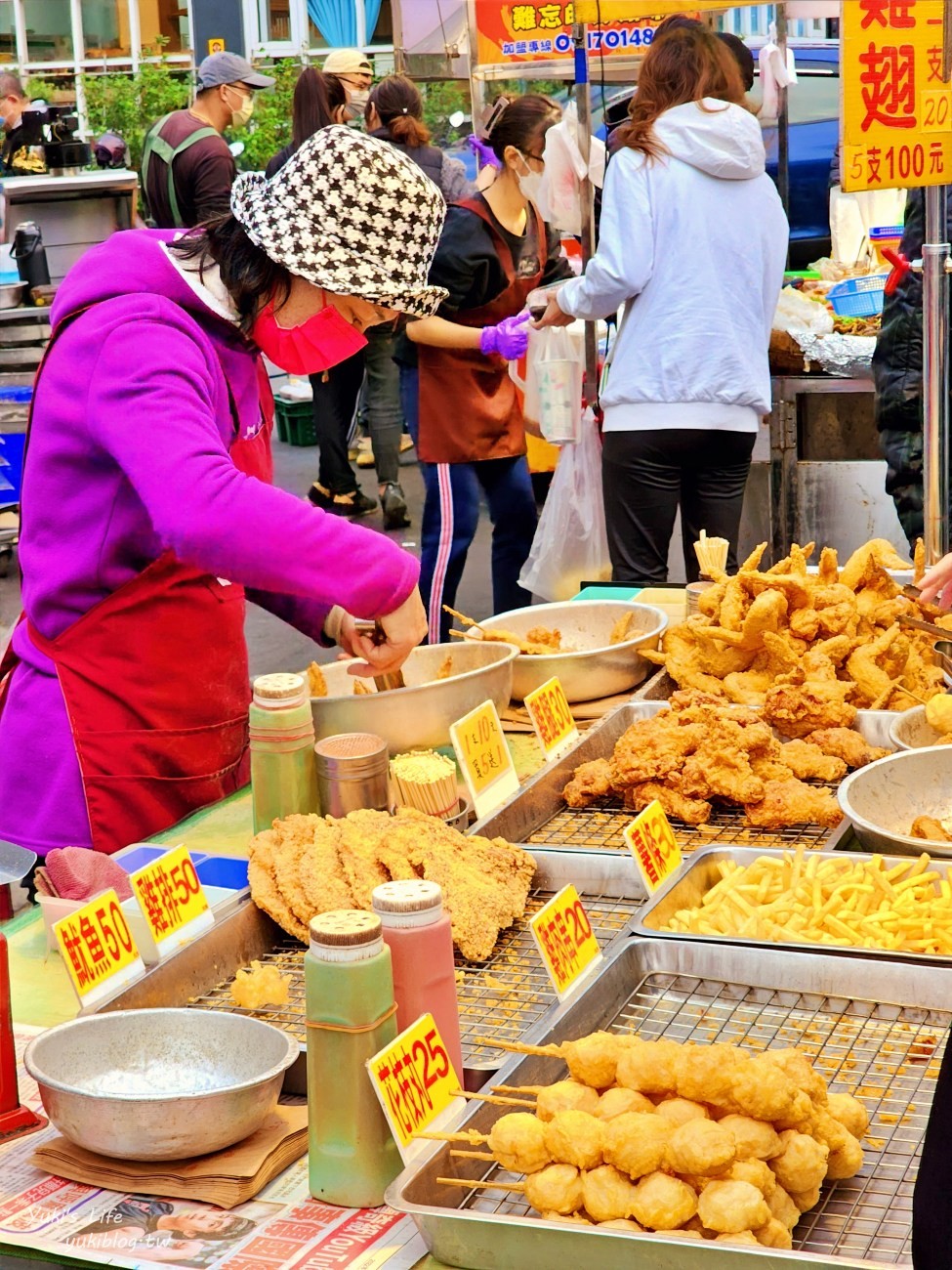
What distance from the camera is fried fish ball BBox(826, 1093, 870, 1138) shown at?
4.94 ft

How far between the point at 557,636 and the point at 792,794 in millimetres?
876

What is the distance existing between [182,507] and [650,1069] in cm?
107

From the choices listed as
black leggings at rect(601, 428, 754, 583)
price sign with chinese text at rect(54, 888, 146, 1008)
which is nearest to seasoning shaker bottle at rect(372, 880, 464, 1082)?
price sign with chinese text at rect(54, 888, 146, 1008)

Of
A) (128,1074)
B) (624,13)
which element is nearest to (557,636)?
(128,1074)

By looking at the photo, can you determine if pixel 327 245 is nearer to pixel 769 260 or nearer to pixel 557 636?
pixel 557 636

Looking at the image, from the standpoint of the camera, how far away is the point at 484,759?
2.46m

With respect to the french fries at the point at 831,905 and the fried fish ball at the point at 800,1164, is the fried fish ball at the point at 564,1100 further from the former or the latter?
the french fries at the point at 831,905

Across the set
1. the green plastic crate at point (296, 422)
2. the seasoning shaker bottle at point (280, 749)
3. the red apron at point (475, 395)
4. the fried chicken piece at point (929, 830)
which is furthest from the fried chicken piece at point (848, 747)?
the green plastic crate at point (296, 422)

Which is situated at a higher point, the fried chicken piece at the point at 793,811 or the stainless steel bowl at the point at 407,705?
the stainless steel bowl at the point at 407,705

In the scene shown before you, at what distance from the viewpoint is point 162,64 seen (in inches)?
890

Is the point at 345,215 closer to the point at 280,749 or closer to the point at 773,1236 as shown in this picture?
the point at 280,749

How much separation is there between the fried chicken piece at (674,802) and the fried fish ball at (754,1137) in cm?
108

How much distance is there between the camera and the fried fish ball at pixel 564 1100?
4.88ft

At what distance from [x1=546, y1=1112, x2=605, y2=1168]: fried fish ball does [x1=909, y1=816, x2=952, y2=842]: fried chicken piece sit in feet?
3.35
